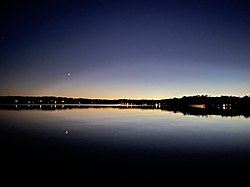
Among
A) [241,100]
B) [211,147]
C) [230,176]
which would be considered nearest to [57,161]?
[230,176]

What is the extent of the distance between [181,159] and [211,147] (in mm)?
5773

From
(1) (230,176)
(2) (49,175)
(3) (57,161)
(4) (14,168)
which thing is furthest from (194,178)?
(4) (14,168)

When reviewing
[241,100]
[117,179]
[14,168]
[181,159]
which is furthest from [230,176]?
[241,100]

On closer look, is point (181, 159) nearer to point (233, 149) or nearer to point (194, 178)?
point (194, 178)

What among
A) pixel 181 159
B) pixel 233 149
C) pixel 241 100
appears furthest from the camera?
pixel 241 100

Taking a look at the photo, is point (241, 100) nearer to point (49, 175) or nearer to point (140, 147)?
point (140, 147)

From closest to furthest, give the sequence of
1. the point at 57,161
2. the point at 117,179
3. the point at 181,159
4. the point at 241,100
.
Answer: the point at 117,179
the point at 57,161
the point at 181,159
the point at 241,100

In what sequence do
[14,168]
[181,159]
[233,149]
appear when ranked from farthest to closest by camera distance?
[233,149] → [181,159] → [14,168]

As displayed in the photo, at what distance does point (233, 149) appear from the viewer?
20016 mm

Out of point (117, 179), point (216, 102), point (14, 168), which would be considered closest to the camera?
point (117, 179)

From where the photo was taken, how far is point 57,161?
14859mm

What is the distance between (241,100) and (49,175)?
166126 millimetres

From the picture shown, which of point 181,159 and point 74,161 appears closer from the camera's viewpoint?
point 74,161

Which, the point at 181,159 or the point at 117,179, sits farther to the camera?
the point at 181,159
